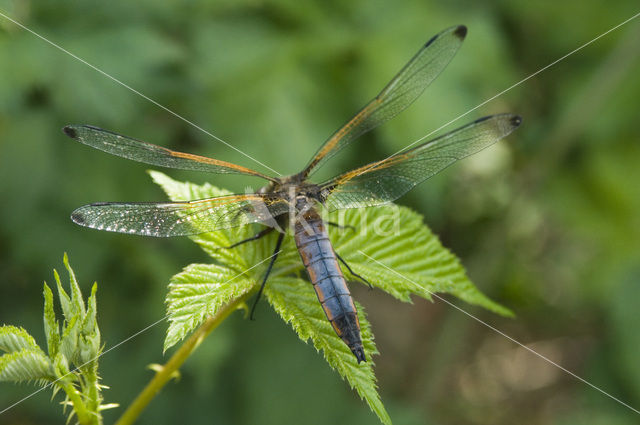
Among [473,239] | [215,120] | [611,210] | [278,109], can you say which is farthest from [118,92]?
[611,210]

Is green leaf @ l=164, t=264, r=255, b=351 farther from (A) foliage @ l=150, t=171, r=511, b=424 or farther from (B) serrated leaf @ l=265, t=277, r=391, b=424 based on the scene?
(B) serrated leaf @ l=265, t=277, r=391, b=424

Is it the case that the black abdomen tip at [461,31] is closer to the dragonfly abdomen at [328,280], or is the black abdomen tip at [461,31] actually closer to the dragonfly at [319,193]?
the dragonfly at [319,193]

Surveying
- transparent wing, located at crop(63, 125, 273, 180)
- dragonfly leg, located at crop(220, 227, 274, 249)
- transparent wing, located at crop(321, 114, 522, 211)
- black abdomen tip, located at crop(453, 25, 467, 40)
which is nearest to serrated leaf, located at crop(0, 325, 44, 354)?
dragonfly leg, located at crop(220, 227, 274, 249)

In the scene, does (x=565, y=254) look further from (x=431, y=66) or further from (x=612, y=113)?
(x=431, y=66)

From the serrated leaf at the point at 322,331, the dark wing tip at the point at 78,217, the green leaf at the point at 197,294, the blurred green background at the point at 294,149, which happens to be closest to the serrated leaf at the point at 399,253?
the serrated leaf at the point at 322,331

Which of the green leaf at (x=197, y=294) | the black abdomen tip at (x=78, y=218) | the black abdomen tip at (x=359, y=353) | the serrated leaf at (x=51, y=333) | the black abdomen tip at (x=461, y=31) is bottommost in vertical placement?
the black abdomen tip at (x=359, y=353)

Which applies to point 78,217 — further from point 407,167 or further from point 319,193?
point 407,167
